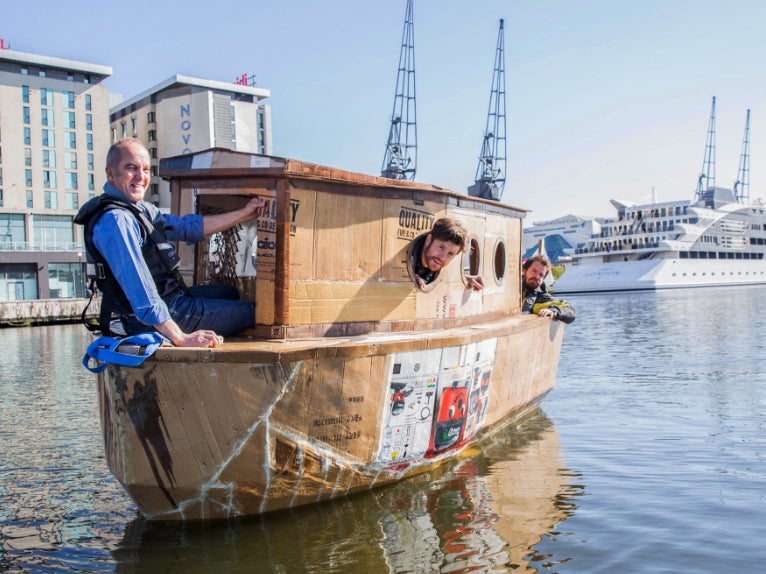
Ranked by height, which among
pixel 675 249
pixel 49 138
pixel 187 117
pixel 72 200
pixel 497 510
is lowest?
pixel 497 510

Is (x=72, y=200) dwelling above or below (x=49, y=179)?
below

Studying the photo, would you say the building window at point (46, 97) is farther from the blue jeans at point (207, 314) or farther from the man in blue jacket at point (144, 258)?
the man in blue jacket at point (144, 258)

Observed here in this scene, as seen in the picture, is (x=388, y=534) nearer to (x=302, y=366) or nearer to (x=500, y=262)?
(x=302, y=366)

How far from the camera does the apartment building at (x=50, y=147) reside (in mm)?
61375

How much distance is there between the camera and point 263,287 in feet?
20.6

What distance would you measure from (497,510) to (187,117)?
7136cm

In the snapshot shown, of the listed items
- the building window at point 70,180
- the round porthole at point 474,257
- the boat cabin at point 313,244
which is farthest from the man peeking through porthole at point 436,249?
the building window at point 70,180

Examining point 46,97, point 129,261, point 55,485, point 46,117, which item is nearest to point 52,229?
point 46,117

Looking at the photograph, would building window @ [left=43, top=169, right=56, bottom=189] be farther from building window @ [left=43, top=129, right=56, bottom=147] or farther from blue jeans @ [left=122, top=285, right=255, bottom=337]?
blue jeans @ [left=122, top=285, right=255, bottom=337]

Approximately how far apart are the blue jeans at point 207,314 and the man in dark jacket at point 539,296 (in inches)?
216

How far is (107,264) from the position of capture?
5449 millimetres

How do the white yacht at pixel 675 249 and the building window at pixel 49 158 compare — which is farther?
the white yacht at pixel 675 249

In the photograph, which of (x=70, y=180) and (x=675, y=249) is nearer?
(x=70, y=180)

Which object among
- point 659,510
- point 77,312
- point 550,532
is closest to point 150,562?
point 550,532
